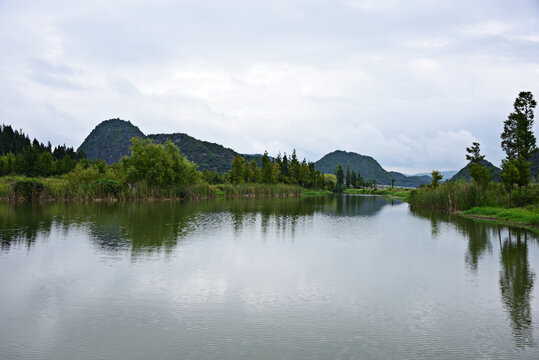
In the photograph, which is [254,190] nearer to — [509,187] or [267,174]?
[267,174]

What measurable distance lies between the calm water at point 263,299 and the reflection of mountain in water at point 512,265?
64 mm

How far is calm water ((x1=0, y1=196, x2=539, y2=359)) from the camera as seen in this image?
264 inches

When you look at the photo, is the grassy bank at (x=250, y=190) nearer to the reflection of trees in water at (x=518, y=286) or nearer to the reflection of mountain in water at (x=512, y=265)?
the reflection of mountain in water at (x=512, y=265)

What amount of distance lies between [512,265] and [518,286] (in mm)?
2952

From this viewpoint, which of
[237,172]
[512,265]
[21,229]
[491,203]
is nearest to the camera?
[512,265]

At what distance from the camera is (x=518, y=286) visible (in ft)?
35.3

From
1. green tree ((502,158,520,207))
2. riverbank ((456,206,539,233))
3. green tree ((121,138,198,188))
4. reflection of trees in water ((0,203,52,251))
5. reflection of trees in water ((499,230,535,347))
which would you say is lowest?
reflection of trees in water ((499,230,535,347))

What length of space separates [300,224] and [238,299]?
16714mm

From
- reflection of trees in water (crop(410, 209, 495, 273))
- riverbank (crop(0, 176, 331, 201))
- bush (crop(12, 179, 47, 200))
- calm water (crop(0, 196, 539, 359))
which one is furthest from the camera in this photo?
riverbank (crop(0, 176, 331, 201))

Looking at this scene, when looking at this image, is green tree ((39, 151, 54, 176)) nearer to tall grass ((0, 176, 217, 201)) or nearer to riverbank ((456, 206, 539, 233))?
tall grass ((0, 176, 217, 201))

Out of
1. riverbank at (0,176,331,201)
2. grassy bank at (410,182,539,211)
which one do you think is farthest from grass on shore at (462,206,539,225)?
riverbank at (0,176,331,201)

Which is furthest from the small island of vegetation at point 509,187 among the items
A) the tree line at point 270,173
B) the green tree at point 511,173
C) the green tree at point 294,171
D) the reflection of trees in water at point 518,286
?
the green tree at point 294,171

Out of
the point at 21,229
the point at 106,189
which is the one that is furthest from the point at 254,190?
the point at 21,229

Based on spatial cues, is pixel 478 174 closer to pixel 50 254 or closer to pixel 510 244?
pixel 510 244
